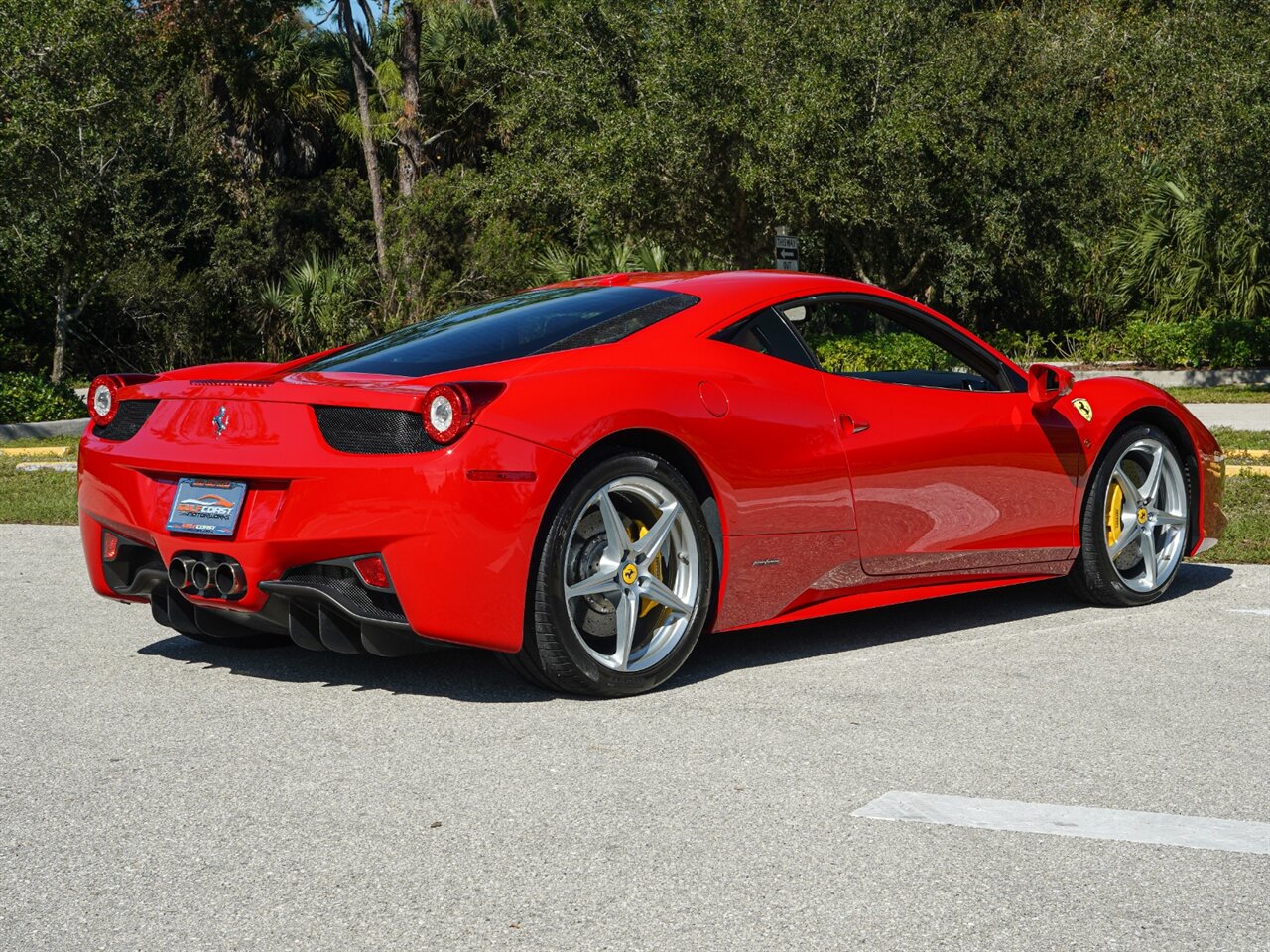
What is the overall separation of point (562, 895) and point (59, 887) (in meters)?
1.04

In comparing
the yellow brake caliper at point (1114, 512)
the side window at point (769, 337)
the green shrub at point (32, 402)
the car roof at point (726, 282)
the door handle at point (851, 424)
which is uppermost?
the car roof at point (726, 282)

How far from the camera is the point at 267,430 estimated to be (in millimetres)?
4582

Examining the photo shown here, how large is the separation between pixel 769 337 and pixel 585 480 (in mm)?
1067

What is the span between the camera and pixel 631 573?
4.76m

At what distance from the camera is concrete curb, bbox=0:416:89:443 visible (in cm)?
1914

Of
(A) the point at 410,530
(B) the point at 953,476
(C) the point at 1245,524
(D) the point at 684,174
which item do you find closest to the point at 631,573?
(A) the point at 410,530

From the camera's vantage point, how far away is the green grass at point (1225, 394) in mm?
19875

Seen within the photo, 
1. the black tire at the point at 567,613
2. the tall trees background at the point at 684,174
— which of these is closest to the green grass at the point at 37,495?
the black tire at the point at 567,613

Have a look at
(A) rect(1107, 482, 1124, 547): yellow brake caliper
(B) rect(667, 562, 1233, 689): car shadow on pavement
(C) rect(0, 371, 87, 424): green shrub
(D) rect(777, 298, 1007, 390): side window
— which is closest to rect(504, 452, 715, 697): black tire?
(B) rect(667, 562, 1233, 689): car shadow on pavement

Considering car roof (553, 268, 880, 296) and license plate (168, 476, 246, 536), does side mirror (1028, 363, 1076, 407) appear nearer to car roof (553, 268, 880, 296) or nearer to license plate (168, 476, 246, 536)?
car roof (553, 268, 880, 296)

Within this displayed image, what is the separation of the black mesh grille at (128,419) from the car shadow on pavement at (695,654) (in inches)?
33.9

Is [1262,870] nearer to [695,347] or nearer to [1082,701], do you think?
[1082,701]

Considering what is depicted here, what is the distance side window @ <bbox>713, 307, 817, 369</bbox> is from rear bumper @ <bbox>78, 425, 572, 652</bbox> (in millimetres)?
1031

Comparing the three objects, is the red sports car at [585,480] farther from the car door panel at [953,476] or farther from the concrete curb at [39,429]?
the concrete curb at [39,429]
